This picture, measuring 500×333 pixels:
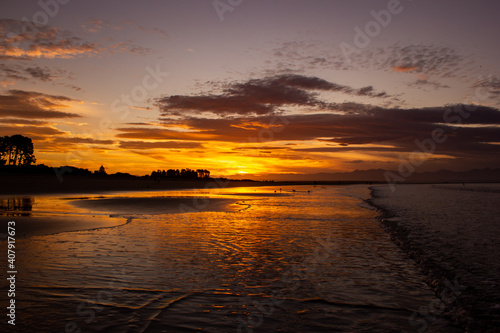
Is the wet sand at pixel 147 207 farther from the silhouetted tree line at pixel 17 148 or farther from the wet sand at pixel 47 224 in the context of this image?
the silhouetted tree line at pixel 17 148

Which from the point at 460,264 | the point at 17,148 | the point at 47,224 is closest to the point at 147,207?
the point at 47,224

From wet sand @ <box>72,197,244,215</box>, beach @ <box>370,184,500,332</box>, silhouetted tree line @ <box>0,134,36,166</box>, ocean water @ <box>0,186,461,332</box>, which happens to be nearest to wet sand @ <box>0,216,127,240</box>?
ocean water @ <box>0,186,461,332</box>

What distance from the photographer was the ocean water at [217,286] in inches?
244

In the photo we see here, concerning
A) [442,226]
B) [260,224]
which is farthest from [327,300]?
[442,226]

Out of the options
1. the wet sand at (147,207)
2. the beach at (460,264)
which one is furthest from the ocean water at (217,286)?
the wet sand at (147,207)

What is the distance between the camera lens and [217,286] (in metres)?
8.23

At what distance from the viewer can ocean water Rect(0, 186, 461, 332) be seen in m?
6.19

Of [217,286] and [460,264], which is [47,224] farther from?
[460,264]

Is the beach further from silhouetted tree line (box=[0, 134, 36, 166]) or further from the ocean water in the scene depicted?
silhouetted tree line (box=[0, 134, 36, 166])

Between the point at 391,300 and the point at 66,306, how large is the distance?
689 cm

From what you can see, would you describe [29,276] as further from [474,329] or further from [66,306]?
[474,329]

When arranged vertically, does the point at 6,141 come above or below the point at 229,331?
above

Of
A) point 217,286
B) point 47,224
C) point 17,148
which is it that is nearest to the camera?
point 217,286

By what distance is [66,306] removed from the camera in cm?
673
